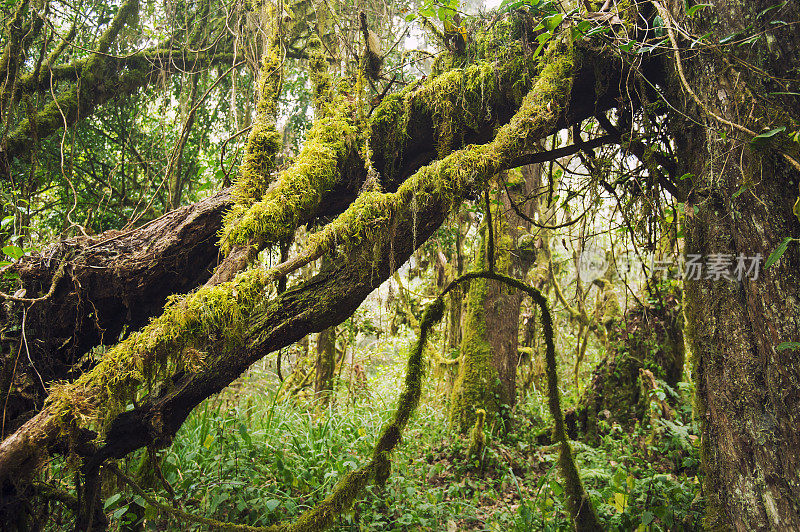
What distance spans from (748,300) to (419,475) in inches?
136

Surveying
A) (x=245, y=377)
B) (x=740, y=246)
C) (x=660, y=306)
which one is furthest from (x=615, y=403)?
(x=245, y=377)

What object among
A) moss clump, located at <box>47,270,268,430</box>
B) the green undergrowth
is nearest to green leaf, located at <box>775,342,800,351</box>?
the green undergrowth

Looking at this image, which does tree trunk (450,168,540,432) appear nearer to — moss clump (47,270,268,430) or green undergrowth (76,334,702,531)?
green undergrowth (76,334,702,531)

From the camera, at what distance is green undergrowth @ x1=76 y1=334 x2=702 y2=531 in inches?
124

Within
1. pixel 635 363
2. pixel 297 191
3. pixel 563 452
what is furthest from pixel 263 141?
pixel 635 363

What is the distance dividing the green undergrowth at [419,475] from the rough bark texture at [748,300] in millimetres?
1231

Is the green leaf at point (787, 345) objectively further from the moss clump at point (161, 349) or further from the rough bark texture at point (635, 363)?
the rough bark texture at point (635, 363)

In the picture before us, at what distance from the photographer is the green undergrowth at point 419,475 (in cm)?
315

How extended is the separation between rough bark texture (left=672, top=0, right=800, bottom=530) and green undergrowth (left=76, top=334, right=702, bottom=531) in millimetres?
1231

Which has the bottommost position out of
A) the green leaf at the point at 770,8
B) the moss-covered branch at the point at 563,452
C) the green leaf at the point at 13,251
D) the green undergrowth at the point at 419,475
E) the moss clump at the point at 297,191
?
the green undergrowth at the point at 419,475

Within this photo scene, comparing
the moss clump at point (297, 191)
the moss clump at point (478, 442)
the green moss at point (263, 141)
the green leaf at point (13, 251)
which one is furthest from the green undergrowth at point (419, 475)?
the green moss at point (263, 141)

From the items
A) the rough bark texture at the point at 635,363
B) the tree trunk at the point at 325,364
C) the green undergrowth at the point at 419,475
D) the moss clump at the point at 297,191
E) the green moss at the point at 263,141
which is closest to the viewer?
the moss clump at the point at 297,191

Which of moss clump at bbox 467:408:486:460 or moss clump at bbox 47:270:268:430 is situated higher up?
moss clump at bbox 47:270:268:430

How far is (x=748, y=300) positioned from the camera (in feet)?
6.39
